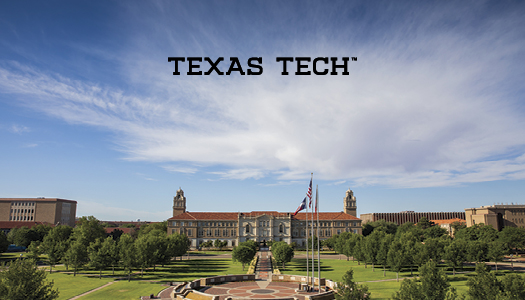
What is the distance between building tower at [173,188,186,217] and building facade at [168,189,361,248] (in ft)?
17.7

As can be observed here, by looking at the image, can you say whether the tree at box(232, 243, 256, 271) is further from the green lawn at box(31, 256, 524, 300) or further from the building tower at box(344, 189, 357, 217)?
the building tower at box(344, 189, 357, 217)

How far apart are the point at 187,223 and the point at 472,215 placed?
415 ft

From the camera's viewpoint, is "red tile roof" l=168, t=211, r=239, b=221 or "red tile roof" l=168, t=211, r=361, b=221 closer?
"red tile roof" l=168, t=211, r=239, b=221

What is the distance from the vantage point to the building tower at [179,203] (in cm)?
15662

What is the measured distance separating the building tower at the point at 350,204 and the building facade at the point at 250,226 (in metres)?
9.95

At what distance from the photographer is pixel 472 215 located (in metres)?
154

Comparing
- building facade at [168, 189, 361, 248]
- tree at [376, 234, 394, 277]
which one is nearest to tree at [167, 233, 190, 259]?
tree at [376, 234, 394, 277]

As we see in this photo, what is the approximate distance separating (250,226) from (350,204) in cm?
5083

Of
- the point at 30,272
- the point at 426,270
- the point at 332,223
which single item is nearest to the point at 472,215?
the point at 332,223

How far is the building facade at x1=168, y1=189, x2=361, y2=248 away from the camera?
143m

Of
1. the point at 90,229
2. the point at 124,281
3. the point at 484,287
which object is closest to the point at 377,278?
the point at 484,287

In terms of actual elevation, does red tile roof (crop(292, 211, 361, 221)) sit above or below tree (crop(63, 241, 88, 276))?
above

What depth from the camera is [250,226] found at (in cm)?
14462

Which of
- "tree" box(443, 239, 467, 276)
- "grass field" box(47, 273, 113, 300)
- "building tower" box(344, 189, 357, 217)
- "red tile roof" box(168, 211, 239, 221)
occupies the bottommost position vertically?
"grass field" box(47, 273, 113, 300)
